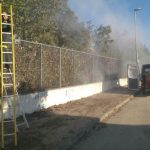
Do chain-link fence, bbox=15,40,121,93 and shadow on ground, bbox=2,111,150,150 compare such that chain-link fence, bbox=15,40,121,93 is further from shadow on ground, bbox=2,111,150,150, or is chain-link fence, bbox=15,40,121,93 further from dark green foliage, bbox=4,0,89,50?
dark green foliage, bbox=4,0,89,50

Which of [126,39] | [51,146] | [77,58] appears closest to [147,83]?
[77,58]

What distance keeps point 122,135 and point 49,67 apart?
7722 millimetres

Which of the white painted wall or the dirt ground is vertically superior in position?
the white painted wall

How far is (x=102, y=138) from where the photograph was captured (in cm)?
1252

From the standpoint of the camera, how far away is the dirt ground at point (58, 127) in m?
10.7

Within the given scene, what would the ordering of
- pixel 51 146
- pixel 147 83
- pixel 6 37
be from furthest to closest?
pixel 147 83 → pixel 6 37 → pixel 51 146

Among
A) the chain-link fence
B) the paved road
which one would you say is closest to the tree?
the chain-link fence

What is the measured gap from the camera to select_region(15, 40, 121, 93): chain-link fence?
17.0 metres

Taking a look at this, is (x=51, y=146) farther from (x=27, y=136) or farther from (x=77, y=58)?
(x=77, y=58)

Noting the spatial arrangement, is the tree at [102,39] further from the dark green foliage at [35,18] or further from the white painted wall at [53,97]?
the white painted wall at [53,97]

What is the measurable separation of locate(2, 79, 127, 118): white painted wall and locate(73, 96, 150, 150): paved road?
2.60m

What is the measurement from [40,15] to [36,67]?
7.74 meters

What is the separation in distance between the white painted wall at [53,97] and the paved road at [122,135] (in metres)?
2.60

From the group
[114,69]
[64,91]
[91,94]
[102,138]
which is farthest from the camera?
[114,69]
